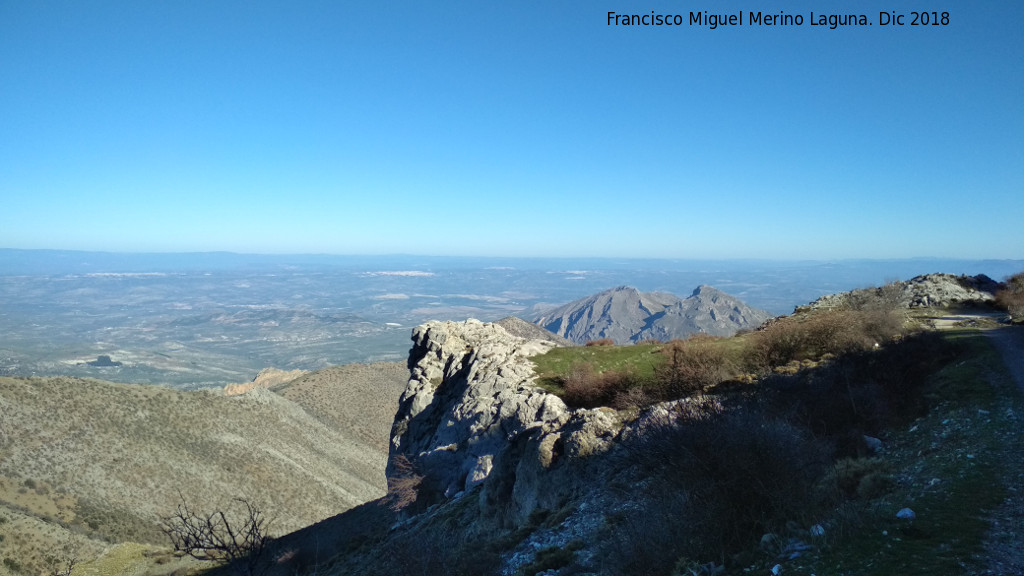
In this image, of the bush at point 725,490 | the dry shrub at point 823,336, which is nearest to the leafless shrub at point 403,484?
the dry shrub at point 823,336

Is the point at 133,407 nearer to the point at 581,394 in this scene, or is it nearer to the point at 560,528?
→ the point at 581,394

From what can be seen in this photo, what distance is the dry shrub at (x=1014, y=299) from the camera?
911 inches

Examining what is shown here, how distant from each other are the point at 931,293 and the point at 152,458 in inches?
2203

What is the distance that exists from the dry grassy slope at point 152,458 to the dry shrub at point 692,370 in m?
32.7

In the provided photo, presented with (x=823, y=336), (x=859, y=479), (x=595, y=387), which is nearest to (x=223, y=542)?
(x=595, y=387)

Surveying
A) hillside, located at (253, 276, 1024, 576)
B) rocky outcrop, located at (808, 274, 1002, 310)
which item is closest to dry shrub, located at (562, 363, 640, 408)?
hillside, located at (253, 276, 1024, 576)

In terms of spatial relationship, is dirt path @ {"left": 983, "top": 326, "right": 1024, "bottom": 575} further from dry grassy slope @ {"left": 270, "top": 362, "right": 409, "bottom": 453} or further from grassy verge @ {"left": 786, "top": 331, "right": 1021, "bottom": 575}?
dry grassy slope @ {"left": 270, "top": 362, "right": 409, "bottom": 453}

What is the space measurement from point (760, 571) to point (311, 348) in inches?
7264

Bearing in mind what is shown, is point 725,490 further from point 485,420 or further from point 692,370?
point 485,420

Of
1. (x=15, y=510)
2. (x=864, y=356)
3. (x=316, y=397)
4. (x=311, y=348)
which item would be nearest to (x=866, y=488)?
(x=864, y=356)

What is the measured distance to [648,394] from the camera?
18578 millimetres

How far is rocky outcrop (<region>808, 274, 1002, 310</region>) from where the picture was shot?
29500 millimetres

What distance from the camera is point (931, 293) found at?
30.9 metres

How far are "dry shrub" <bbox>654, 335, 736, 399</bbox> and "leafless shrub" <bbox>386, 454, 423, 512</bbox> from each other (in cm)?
1078
